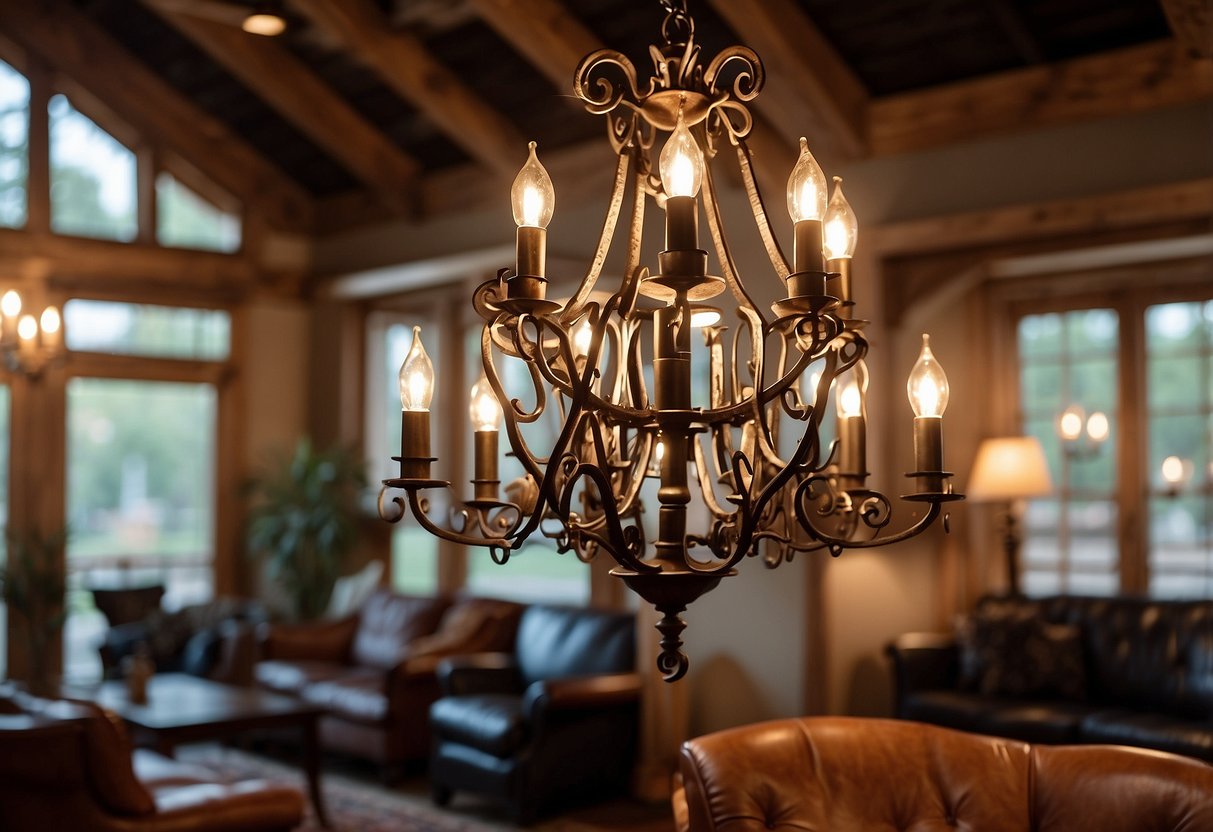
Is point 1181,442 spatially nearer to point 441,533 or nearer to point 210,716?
point 210,716

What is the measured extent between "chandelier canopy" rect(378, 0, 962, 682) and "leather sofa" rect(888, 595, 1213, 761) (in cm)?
325

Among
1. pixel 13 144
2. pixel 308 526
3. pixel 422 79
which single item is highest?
pixel 422 79

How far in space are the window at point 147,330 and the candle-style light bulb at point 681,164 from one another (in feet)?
22.5

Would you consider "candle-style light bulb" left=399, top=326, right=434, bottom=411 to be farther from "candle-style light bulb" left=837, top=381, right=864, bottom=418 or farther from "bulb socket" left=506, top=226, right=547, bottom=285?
"candle-style light bulb" left=837, top=381, right=864, bottom=418

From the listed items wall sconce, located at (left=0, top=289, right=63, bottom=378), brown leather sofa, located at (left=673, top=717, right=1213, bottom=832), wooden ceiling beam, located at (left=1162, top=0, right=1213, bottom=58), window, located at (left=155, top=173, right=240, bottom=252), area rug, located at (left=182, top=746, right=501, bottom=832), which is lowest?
area rug, located at (left=182, top=746, right=501, bottom=832)

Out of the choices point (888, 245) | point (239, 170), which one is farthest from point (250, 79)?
point (888, 245)

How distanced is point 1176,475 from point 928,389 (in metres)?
4.58

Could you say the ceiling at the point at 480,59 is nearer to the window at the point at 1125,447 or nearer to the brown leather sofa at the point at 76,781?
the window at the point at 1125,447

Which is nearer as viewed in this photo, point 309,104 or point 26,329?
point 26,329

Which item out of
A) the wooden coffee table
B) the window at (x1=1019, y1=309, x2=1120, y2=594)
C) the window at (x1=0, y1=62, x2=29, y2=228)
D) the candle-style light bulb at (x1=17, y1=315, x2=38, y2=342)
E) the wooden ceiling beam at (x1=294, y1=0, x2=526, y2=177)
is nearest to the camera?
the wooden coffee table

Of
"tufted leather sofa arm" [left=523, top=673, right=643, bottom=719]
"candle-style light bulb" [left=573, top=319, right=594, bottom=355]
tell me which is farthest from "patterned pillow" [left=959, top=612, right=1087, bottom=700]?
"candle-style light bulb" [left=573, top=319, right=594, bottom=355]

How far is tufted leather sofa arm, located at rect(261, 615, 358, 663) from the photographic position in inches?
283

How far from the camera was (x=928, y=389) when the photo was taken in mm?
1934

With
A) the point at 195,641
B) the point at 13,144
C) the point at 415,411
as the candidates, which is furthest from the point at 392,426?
the point at 415,411
